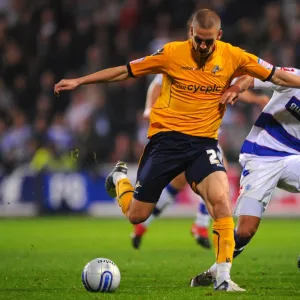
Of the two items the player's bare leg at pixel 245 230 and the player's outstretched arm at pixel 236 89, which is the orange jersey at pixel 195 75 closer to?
the player's outstretched arm at pixel 236 89

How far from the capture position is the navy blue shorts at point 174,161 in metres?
7.15

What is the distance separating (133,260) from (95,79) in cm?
317

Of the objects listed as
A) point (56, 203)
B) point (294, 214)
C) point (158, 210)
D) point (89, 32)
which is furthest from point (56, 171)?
point (158, 210)

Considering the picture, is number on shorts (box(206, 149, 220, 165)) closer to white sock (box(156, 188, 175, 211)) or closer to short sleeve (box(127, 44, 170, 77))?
short sleeve (box(127, 44, 170, 77))

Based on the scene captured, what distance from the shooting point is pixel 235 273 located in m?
8.30

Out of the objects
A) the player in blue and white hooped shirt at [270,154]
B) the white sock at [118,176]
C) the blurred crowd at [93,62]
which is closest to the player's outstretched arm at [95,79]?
the player in blue and white hooped shirt at [270,154]

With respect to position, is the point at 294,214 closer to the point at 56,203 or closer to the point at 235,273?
the point at 56,203

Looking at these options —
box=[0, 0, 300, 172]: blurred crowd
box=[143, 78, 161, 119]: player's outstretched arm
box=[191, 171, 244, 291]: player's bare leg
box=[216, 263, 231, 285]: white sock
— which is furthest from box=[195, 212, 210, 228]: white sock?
box=[0, 0, 300, 172]: blurred crowd

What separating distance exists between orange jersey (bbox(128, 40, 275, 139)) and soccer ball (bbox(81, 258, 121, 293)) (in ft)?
4.21

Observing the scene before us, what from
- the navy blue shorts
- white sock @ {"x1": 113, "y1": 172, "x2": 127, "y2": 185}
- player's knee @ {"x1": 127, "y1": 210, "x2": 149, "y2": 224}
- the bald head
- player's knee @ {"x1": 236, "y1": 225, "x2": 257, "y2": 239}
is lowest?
player's knee @ {"x1": 236, "y1": 225, "x2": 257, "y2": 239}

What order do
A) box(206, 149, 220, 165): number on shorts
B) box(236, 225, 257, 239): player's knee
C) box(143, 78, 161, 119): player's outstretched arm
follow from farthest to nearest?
box(143, 78, 161, 119): player's outstretched arm
box(236, 225, 257, 239): player's knee
box(206, 149, 220, 165): number on shorts

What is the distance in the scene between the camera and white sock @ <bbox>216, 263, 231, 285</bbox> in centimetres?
683

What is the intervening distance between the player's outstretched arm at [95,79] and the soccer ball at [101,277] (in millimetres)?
1385

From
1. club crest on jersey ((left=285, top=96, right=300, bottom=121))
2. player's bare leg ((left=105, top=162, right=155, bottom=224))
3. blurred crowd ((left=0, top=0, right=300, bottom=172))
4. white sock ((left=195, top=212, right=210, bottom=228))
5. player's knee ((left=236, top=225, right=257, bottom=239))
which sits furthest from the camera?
blurred crowd ((left=0, top=0, right=300, bottom=172))
